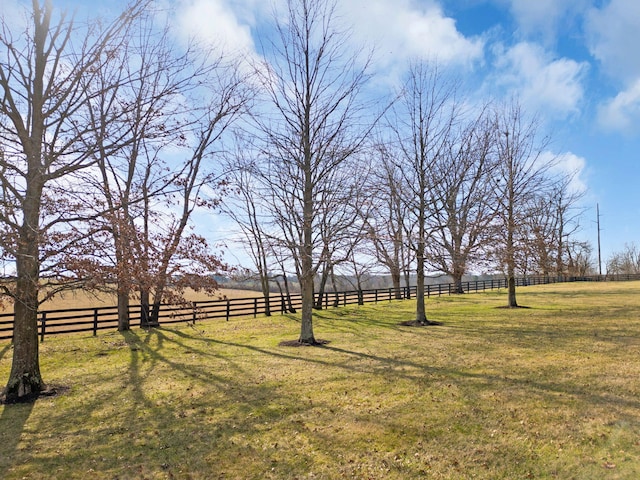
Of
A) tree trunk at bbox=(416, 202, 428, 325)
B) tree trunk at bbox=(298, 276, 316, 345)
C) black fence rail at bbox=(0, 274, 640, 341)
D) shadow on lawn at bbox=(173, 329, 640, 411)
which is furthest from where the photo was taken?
black fence rail at bbox=(0, 274, 640, 341)

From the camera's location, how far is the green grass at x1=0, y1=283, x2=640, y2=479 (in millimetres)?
4637

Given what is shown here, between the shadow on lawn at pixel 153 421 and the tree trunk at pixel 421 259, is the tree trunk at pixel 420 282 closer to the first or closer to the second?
the tree trunk at pixel 421 259

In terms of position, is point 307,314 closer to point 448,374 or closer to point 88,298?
point 448,374

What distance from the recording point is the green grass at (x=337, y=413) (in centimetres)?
464

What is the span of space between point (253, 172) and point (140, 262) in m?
6.83

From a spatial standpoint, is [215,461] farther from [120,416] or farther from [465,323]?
[465,323]

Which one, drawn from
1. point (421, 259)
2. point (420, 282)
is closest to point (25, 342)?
point (421, 259)

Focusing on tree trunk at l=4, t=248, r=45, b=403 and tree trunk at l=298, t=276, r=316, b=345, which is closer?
tree trunk at l=4, t=248, r=45, b=403

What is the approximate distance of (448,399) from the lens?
6.80 meters

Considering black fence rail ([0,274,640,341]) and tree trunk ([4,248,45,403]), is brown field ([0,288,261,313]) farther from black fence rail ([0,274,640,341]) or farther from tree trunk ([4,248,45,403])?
black fence rail ([0,274,640,341])

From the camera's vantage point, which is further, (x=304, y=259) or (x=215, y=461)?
(x=304, y=259)

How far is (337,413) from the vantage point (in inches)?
246

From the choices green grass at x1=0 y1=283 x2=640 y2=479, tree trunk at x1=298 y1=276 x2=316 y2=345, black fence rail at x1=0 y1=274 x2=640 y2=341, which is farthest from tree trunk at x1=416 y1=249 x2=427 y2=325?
black fence rail at x1=0 y1=274 x2=640 y2=341

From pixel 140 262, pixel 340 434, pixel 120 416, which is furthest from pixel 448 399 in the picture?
pixel 140 262
